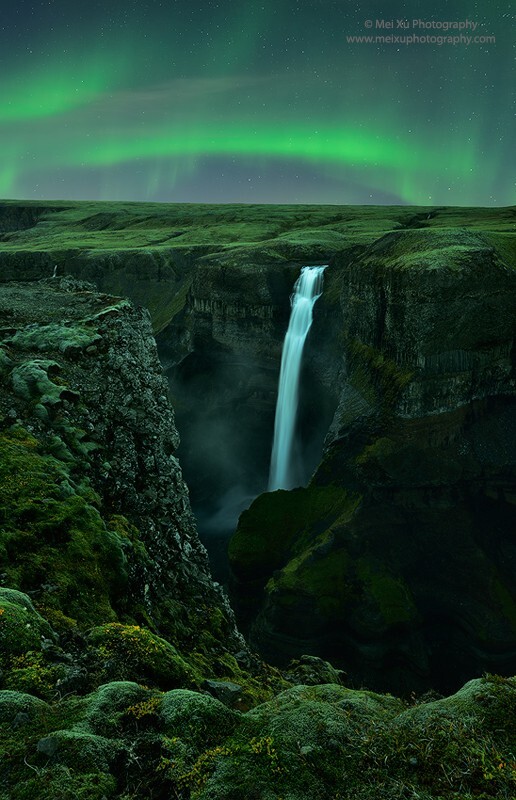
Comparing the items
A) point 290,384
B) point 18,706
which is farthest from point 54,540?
point 290,384

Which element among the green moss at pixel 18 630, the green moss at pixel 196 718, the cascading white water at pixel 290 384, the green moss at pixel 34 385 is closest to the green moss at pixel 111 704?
the green moss at pixel 196 718

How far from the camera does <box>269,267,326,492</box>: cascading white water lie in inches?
2325

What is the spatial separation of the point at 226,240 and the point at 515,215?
55.6 meters

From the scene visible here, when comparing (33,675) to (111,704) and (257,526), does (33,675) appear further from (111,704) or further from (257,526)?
(257,526)

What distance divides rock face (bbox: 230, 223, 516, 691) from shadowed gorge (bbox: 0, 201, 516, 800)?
6.8 inches

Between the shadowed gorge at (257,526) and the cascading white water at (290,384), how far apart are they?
1494 mm

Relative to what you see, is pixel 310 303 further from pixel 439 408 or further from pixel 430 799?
pixel 430 799

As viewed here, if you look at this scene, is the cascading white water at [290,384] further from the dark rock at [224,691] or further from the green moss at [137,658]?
the green moss at [137,658]

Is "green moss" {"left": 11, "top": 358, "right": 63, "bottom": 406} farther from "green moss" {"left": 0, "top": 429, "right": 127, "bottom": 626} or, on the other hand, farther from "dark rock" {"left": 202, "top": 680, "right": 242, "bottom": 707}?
"dark rock" {"left": 202, "top": 680, "right": 242, "bottom": 707}

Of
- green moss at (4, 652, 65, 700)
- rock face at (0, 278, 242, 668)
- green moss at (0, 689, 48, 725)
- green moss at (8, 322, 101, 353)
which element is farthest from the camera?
green moss at (8, 322, 101, 353)

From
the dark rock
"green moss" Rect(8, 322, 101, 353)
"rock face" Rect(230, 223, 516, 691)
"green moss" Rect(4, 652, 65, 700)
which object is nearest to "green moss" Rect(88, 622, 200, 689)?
the dark rock

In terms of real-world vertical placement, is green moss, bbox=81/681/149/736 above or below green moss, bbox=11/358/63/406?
below

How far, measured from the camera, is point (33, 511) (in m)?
12.4

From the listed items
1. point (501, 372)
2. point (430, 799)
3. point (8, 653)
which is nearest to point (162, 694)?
point (8, 653)
